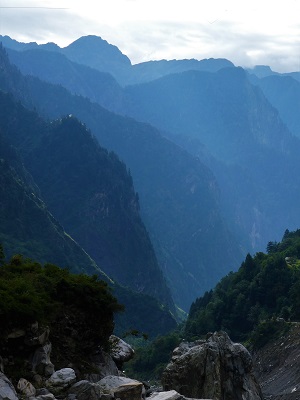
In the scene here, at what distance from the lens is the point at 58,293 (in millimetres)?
28453

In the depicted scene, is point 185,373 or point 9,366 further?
point 185,373

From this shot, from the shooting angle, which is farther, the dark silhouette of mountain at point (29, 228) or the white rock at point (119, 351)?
the dark silhouette of mountain at point (29, 228)

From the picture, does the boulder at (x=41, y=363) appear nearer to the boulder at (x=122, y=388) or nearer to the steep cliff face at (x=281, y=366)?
the boulder at (x=122, y=388)

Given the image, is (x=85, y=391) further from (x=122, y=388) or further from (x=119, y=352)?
(x=119, y=352)

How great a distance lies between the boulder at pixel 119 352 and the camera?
101 ft

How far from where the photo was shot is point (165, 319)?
19200cm

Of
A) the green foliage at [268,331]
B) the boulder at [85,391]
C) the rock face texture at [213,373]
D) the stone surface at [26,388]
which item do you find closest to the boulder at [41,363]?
the stone surface at [26,388]

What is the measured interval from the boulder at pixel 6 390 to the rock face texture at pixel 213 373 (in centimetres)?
1221

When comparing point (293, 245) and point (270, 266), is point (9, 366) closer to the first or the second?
point (270, 266)

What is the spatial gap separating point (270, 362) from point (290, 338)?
4318 millimetres

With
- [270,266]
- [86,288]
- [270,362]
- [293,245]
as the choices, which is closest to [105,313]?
[86,288]

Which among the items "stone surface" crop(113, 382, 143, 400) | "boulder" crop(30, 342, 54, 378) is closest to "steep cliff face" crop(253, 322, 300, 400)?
"stone surface" crop(113, 382, 143, 400)

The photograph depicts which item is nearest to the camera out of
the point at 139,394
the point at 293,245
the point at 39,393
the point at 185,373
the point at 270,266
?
the point at 39,393

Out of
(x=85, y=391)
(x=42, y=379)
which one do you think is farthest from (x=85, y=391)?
(x=42, y=379)
